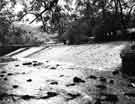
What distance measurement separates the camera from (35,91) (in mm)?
5418

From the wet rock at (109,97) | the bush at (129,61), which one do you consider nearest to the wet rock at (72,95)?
the wet rock at (109,97)

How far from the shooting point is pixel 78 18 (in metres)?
9.77

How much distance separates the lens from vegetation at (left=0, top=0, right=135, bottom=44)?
21.8 ft

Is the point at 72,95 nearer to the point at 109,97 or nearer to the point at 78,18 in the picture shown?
the point at 109,97

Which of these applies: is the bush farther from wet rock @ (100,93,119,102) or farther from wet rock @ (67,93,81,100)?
wet rock @ (67,93,81,100)

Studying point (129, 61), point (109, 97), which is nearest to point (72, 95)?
point (109, 97)

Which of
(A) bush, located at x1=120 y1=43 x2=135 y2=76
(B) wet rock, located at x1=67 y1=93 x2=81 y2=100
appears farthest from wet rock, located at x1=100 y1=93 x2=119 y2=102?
(A) bush, located at x1=120 y1=43 x2=135 y2=76

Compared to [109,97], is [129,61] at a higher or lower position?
higher

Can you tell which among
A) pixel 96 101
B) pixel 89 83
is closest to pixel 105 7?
pixel 89 83

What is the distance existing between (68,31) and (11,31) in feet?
39.9

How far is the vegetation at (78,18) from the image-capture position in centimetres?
666

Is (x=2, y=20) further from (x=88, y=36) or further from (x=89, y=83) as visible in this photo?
(x=88, y=36)

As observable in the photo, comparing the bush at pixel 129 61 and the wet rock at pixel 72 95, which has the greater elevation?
the bush at pixel 129 61

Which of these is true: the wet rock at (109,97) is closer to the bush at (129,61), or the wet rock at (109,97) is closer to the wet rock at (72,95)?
the wet rock at (72,95)
